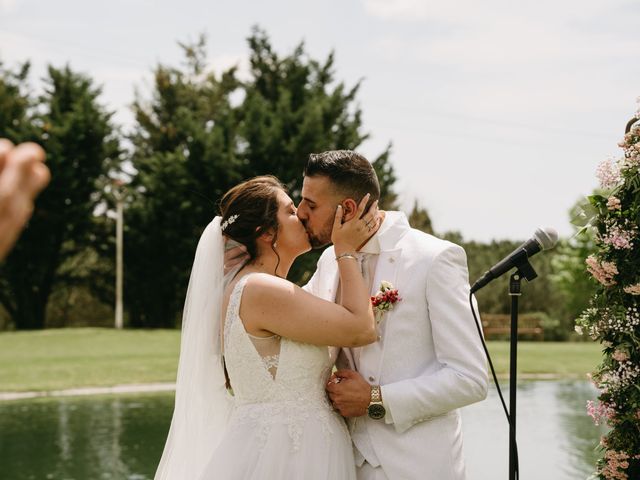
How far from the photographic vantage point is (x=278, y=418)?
3.37m

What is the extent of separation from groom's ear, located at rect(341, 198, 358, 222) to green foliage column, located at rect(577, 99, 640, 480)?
1501 mm

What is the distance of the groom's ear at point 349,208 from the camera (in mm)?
3320

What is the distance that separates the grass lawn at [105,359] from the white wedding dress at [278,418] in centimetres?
1457

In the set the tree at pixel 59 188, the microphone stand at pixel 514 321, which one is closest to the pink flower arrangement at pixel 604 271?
the microphone stand at pixel 514 321

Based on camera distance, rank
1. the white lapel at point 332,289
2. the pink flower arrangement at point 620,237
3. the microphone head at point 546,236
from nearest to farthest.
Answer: the microphone head at point 546,236
the white lapel at point 332,289
the pink flower arrangement at point 620,237

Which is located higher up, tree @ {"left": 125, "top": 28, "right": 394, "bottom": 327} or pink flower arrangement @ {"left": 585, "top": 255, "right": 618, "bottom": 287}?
tree @ {"left": 125, "top": 28, "right": 394, "bottom": 327}

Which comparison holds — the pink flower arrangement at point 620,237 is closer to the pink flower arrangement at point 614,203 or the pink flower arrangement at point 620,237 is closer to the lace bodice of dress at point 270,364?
the pink flower arrangement at point 614,203

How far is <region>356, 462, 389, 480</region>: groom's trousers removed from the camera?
3.22 meters

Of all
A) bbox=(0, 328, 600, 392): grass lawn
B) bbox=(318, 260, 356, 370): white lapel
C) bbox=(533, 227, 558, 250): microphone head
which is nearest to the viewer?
bbox=(533, 227, 558, 250): microphone head

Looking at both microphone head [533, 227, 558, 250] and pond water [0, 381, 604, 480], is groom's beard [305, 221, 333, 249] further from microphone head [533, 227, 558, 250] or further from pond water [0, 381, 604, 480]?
pond water [0, 381, 604, 480]

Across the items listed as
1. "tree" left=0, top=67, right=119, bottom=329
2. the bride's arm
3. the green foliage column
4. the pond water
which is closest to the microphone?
the bride's arm

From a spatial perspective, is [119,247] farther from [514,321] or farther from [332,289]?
[514,321]

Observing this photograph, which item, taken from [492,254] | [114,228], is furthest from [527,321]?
[114,228]

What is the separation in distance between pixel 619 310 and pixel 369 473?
1.68 metres
